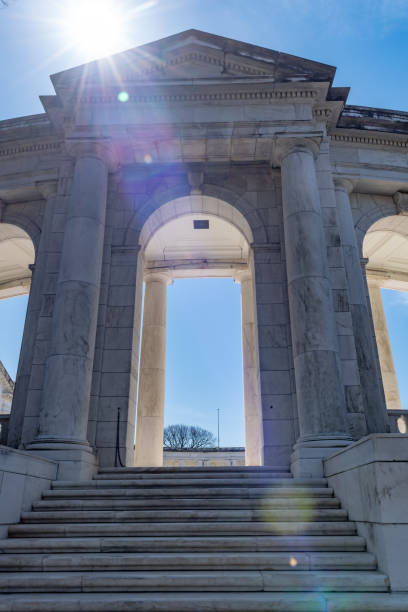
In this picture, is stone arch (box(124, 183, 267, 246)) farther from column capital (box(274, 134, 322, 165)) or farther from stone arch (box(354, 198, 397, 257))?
stone arch (box(354, 198, 397, 257))

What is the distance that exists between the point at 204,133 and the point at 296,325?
34.7 feet

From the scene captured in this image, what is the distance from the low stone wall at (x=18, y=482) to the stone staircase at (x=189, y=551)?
0.34m

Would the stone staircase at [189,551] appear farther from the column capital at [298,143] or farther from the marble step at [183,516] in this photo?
the column capital at [298,143]

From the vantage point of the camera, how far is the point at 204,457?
1954 inches

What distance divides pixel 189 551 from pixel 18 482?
17.5ft

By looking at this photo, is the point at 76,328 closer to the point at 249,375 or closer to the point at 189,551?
the point at 189,551

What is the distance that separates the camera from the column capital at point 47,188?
24625 millimetres

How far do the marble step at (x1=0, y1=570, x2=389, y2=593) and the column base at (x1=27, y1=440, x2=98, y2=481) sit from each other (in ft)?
20.4

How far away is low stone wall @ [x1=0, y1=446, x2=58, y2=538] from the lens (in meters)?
12.0

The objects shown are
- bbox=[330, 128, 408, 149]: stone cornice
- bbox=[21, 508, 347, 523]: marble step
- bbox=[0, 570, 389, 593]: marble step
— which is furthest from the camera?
bbox=[330, 128, 408, 149]: stone cornice

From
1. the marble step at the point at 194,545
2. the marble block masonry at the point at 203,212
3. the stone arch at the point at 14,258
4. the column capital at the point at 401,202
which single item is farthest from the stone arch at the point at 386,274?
the stone arch at the point at 14,258

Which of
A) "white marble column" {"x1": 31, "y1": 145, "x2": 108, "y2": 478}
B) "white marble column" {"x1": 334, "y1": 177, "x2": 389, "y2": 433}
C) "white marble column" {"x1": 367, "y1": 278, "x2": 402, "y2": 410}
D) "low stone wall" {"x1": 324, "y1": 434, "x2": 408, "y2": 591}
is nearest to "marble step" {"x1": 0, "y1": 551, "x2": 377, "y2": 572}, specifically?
"low stone wall" {"x1": 324, "y1": 434, "x2": 408, "y2": 591}

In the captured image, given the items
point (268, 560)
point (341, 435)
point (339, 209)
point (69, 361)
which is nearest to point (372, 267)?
point (339, 209)

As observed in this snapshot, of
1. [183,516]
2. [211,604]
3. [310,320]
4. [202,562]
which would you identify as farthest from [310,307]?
[211,604]
